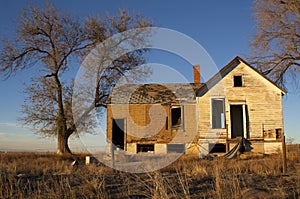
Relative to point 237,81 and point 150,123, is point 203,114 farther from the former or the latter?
point 150,123

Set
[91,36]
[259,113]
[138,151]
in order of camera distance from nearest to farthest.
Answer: [259,113] → [138,151] → [91,36]

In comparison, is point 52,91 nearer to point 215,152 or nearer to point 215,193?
point 215,152

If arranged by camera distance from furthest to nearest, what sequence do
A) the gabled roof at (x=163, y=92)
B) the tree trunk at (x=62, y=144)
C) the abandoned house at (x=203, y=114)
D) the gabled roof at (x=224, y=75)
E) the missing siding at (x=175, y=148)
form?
1. the tree trunk at (x=62, y=144)
2. the missing siding at (x=175, y=148)
3. the gabled roof at (x=163, y=92)
4. the gabled roof at (x=224, y=75)
5. the abandoned house at (x=203, y=114)

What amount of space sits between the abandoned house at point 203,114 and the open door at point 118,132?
0.38 feet

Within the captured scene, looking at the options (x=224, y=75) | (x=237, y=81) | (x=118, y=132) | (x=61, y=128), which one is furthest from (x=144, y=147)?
(x=237, y=81)

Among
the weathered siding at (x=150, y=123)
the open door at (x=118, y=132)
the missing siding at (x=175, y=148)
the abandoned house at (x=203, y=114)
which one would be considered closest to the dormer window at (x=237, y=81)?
the abandoned house at (x=203, y=114)

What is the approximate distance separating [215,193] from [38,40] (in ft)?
66.0

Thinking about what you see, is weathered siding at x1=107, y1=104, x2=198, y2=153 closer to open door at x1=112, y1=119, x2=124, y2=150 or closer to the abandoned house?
the abandoned house

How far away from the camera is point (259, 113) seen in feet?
65.3

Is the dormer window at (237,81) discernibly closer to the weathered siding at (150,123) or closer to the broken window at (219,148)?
the weathered siding at (150,123)

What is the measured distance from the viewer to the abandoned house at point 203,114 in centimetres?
1962

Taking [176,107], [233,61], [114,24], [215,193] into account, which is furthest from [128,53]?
[215,193]

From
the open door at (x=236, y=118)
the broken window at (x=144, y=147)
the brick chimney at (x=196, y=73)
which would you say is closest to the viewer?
the broken window at (x=144, y=147)

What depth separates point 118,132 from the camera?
78.5ft
